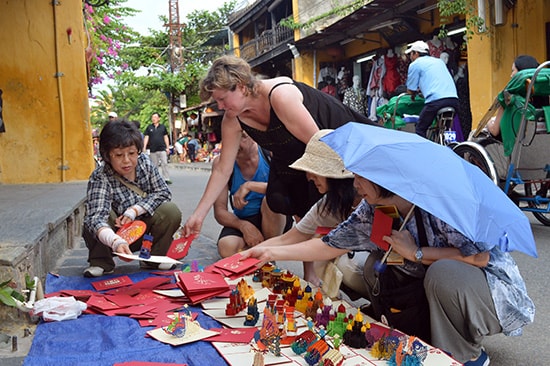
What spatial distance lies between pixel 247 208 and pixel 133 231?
0.91 m

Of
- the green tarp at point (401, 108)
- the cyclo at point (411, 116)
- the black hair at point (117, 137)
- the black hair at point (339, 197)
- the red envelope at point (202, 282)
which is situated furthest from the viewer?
the green tarp at point (401, 108)

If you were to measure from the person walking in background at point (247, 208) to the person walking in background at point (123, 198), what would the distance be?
0.37m

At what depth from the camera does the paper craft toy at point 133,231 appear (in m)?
3.71

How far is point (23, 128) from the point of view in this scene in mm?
7895

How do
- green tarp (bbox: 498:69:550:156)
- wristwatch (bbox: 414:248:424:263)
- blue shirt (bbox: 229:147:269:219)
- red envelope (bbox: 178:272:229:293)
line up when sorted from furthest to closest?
green tarp (bbox: 498:69:550:156) → blue shirt (bbox: 229:147:269:219) → red envelope (bbox: 178:272:229:293) → wristwatch (bbox: 414:248:424:263)

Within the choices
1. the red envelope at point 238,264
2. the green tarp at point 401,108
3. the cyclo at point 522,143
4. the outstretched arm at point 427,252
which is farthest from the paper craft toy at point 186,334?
the green tarp at point 401,108

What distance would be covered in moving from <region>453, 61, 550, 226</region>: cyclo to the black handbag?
300 cm

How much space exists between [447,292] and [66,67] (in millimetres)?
6927

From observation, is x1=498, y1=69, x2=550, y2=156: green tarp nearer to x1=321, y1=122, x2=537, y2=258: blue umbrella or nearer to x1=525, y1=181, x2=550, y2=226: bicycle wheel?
x1=525, y1=181, x2=550, y2=226: bicycle wheel

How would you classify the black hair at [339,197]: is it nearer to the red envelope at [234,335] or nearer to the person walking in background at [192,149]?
the red envelope at [234,335]

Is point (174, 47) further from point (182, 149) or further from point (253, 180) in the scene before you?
point (253, 180)

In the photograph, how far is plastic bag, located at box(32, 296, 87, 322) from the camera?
9.45 ft

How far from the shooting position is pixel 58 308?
9.66 ft

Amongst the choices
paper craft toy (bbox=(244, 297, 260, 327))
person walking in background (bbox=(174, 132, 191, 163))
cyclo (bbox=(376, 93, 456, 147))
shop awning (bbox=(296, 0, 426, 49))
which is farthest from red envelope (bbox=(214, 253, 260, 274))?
person walking in background (bbox=(174, 132, 191, 163))
